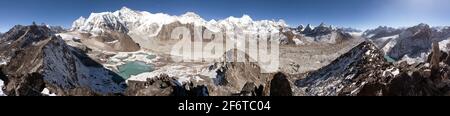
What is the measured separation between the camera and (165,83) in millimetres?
130375

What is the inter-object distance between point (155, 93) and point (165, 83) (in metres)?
9.70

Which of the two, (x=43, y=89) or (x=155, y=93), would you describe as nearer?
(x=155, y=93)
